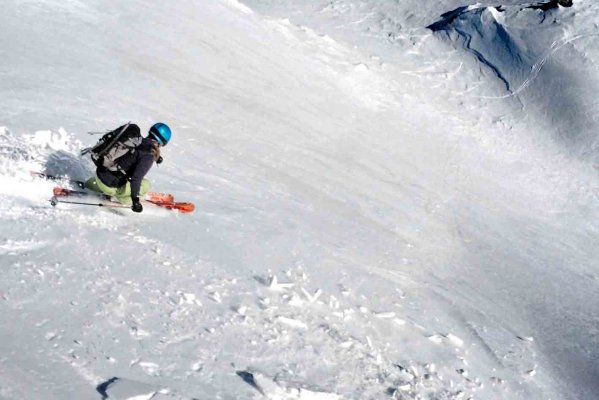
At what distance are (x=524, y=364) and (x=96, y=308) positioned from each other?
6547 millimetres

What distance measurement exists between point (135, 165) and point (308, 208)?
453 centimetres

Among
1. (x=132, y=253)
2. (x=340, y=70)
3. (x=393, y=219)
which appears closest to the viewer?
(x=132, y=253)

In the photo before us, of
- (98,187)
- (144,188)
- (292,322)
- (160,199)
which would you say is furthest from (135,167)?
(292,322)

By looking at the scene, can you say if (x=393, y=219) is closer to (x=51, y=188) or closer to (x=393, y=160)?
(x=393, y=160)

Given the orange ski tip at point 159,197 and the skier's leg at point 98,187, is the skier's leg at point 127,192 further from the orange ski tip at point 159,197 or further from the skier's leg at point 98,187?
the orange ski tip at point 159,197

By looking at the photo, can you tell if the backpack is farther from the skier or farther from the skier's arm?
the skier's arm

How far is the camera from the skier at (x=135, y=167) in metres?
9.15

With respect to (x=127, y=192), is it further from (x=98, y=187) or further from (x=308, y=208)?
(x=308, y=208)

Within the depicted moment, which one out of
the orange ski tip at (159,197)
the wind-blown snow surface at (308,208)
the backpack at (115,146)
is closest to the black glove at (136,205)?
the wind-blown snow surface at (308,208)

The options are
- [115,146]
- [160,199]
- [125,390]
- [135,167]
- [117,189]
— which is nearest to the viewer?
[125,390]

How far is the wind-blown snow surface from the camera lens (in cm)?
727

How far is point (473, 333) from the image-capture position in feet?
33.7

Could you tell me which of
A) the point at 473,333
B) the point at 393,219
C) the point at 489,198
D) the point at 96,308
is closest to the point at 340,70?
the point at 489,198

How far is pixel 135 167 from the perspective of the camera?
9180 mm
